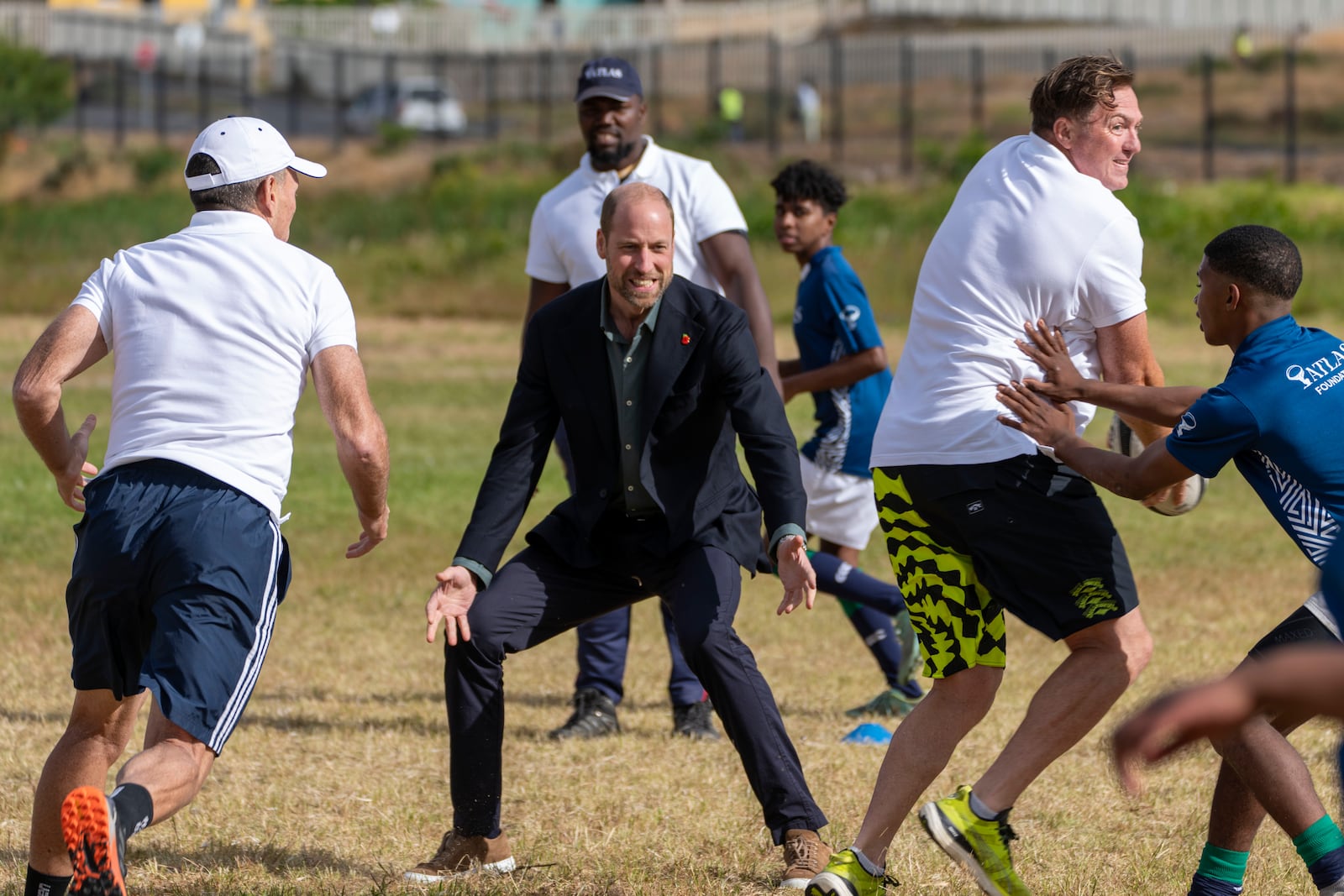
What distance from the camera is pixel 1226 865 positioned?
14.7 ft

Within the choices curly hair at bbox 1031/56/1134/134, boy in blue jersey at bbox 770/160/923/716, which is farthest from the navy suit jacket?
boy in blue jersey at bbox 770/160/923/716

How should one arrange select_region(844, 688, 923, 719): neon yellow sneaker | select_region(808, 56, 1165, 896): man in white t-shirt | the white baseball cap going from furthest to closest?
1. select_region(844, 688, 923, 719): neon yellow sneaker
2. select_region(808, 56, 1165, 896): man in white t-shirt
3. the white baseball cap

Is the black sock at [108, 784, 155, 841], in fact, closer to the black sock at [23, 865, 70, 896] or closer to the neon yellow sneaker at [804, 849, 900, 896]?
the black sock at [23, 865, 70, 896]

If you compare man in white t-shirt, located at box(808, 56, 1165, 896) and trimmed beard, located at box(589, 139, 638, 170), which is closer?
man in white t-shirt, located at box(808, 56, 1165, 896)

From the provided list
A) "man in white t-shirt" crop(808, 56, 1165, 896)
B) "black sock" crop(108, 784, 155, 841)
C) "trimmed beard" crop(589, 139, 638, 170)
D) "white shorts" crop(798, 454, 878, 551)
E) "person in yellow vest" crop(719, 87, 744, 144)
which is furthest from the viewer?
"person in yellow vest" crop(719, 87, 744, 144)

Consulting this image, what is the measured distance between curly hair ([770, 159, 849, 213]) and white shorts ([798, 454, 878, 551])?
115 centimetres

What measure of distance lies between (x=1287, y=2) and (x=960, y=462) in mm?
54347

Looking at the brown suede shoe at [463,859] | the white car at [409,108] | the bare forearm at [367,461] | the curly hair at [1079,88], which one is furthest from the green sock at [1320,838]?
the white car at [409,108]

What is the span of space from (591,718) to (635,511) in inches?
80.2

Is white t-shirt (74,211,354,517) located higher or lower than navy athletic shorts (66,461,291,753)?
higher

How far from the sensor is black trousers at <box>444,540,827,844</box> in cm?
477

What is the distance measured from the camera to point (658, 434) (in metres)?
5.03

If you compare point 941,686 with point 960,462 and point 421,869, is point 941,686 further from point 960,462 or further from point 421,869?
point 421,869

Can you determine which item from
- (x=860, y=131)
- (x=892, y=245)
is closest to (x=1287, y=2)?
(x=860, y=131)
